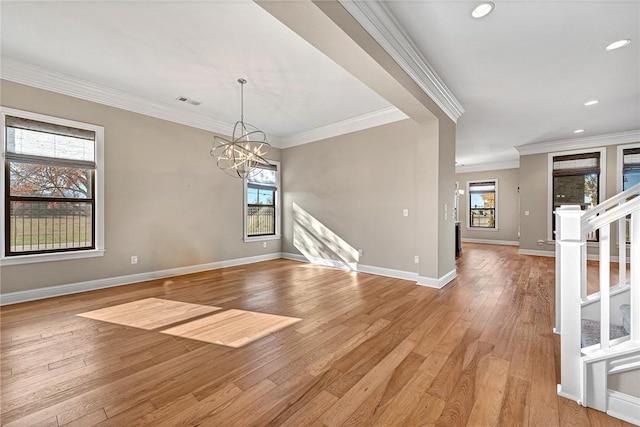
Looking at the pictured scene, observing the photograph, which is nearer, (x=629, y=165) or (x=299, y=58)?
(x=299, y=58)

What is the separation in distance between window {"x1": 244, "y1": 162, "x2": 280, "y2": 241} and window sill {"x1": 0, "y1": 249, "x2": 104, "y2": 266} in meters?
2.58

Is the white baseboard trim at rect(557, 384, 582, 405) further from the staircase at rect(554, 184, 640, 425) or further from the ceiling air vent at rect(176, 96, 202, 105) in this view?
the ceiling air vent at rect(176, 96, 202, 105)

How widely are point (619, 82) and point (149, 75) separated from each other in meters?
6.32

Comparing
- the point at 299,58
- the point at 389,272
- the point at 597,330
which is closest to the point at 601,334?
the point at 597,330

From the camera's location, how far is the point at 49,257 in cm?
353

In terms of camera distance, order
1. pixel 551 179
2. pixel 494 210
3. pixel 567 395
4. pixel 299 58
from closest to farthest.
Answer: pixel 567 395, pixel 299 58, pixel 551 179, pixel 494 210

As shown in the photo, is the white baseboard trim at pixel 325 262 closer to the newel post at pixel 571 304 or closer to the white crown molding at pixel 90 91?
the white crown molding at pixel 90 91

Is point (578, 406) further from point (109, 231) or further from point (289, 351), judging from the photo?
point (109, 231)

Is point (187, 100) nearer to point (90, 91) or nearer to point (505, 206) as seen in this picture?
point (90, 91)

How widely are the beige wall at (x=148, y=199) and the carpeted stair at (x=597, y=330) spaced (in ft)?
17.3

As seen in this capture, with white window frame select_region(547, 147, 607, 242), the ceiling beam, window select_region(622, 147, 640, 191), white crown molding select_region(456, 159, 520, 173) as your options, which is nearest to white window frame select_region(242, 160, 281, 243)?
the ceiling beam

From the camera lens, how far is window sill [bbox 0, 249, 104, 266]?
129 inches

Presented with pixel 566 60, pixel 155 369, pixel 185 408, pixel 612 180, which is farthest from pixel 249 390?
pixel 612 180

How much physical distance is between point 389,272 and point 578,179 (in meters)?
5.57
